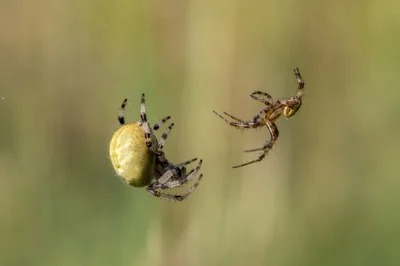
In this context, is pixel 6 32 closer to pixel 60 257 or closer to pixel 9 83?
pixel 9 83

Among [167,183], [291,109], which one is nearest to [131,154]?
[167,183]

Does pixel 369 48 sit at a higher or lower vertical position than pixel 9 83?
higher

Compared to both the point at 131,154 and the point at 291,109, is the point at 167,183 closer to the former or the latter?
the point at 131,154

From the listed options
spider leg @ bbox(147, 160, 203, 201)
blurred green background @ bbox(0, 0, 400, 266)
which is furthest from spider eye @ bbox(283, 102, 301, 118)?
blurred green background @ bbox(0, 0, 400, 266)

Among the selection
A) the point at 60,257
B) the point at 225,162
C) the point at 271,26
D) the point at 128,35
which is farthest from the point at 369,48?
the point at 60,257

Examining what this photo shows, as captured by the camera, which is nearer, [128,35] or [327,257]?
[327,257]

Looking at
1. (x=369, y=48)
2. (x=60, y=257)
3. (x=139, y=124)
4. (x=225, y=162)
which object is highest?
(x=369, y=48)
